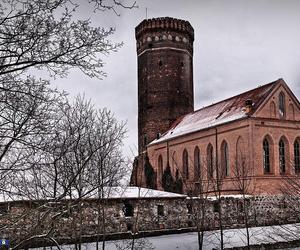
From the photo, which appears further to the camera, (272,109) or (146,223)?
(272,109)

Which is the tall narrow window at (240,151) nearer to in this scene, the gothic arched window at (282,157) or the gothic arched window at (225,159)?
the gothic arched window at (225,159)

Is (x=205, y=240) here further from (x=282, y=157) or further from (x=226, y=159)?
(x=282, y=157)

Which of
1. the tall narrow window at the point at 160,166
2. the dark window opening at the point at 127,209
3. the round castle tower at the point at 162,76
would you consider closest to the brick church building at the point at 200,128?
the round castle tower at the point at 162,76

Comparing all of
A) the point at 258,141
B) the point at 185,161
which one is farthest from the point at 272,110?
the point at 185,161

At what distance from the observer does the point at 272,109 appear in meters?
32.0

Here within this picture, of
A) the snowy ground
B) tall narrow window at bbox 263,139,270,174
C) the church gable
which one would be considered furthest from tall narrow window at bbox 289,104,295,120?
the snowy ground

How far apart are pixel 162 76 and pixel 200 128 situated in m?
11.6

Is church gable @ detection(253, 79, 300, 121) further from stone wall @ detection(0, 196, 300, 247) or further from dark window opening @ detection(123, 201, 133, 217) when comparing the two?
dark window opening @ detection(123, 201, 133, 217)

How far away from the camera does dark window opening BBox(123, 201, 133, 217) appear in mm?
24250

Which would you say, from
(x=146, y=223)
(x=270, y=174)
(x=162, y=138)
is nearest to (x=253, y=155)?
(x=270, y=174)

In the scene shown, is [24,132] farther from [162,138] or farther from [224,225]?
[162,138]

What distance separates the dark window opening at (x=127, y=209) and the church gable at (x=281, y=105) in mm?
12238

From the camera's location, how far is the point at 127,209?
80.1 ft

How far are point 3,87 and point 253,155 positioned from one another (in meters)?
27.0
